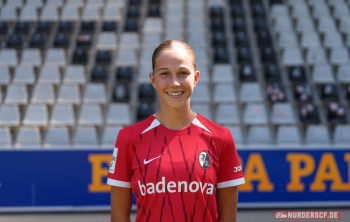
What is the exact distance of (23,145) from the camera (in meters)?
4.64

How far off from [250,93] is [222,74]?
2.79 ft

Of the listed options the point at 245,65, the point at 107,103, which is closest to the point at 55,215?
the point at 107,103

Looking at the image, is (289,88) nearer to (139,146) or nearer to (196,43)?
(196,43)

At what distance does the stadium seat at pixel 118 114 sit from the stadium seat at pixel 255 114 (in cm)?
212

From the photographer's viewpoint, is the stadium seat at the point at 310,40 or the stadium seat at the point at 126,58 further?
the stadium seat at the point at 310,40

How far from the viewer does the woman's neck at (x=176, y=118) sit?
1.34 metres

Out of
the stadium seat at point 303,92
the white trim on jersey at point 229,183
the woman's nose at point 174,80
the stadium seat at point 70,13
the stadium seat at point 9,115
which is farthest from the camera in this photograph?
the stadium seat at point 70,13

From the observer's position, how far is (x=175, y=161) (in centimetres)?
127

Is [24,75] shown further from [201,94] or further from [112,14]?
[201,94]

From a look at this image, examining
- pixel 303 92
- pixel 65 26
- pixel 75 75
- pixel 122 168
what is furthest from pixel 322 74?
pixel 122 168

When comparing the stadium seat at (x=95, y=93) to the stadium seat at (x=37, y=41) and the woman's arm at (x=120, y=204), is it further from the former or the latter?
the woman's arm at (x=120, y=204)

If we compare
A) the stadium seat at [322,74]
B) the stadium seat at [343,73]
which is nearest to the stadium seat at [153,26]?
the stadium seat at [322,74]

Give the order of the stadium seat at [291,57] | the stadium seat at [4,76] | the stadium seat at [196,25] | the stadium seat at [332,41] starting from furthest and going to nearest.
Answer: the stadium seat at [196,25]
the stadium seat at [332,41]
the stadium seat at [291,57]
the stadium seat at [4,76]

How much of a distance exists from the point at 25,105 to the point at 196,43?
3.90 meters
